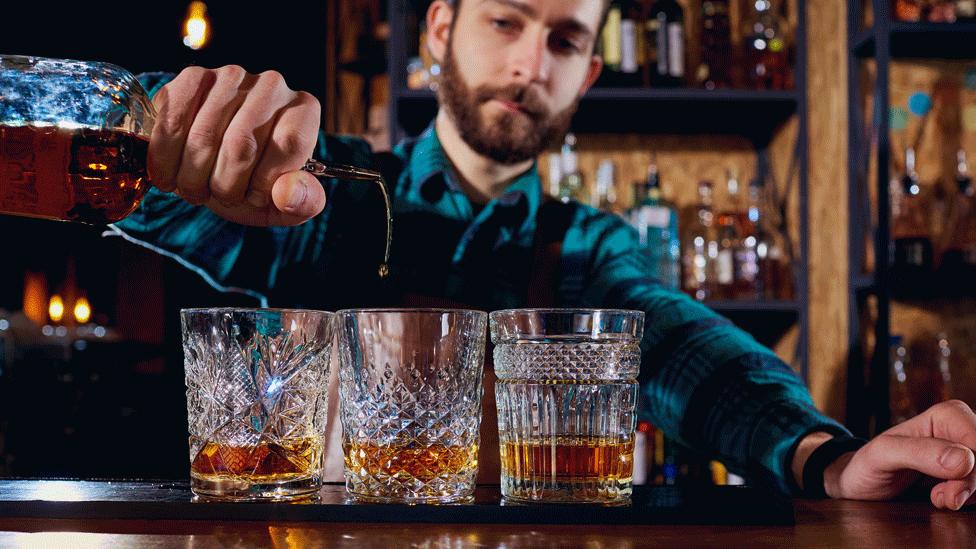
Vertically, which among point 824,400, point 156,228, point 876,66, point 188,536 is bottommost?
point 824,400

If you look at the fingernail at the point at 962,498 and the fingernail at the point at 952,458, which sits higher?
the fingernail at the point at 952,458

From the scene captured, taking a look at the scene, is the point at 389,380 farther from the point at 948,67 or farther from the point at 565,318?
the point at 948,67

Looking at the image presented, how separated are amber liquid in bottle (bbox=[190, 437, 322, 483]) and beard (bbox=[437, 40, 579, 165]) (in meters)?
1.23

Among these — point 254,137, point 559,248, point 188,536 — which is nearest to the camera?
point 188,536

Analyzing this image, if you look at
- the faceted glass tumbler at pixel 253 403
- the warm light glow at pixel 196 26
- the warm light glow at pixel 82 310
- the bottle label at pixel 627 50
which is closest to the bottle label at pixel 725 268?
the bottle label at pixel 627 50

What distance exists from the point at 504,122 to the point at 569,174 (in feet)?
2.38

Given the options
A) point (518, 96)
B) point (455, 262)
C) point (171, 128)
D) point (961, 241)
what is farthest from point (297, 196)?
point (961, 241)

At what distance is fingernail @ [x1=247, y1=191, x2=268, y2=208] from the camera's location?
33.6 inches

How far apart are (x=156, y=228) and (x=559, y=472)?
0.99m

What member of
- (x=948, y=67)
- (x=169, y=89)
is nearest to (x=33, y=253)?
(x=948, y=67)

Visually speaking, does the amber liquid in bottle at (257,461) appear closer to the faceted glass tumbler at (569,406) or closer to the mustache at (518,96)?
the faceted glass tumbler at (569,406)

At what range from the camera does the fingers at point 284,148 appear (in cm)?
84

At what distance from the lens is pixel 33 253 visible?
17.2 ft

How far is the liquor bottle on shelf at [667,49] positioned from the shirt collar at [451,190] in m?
0.81
